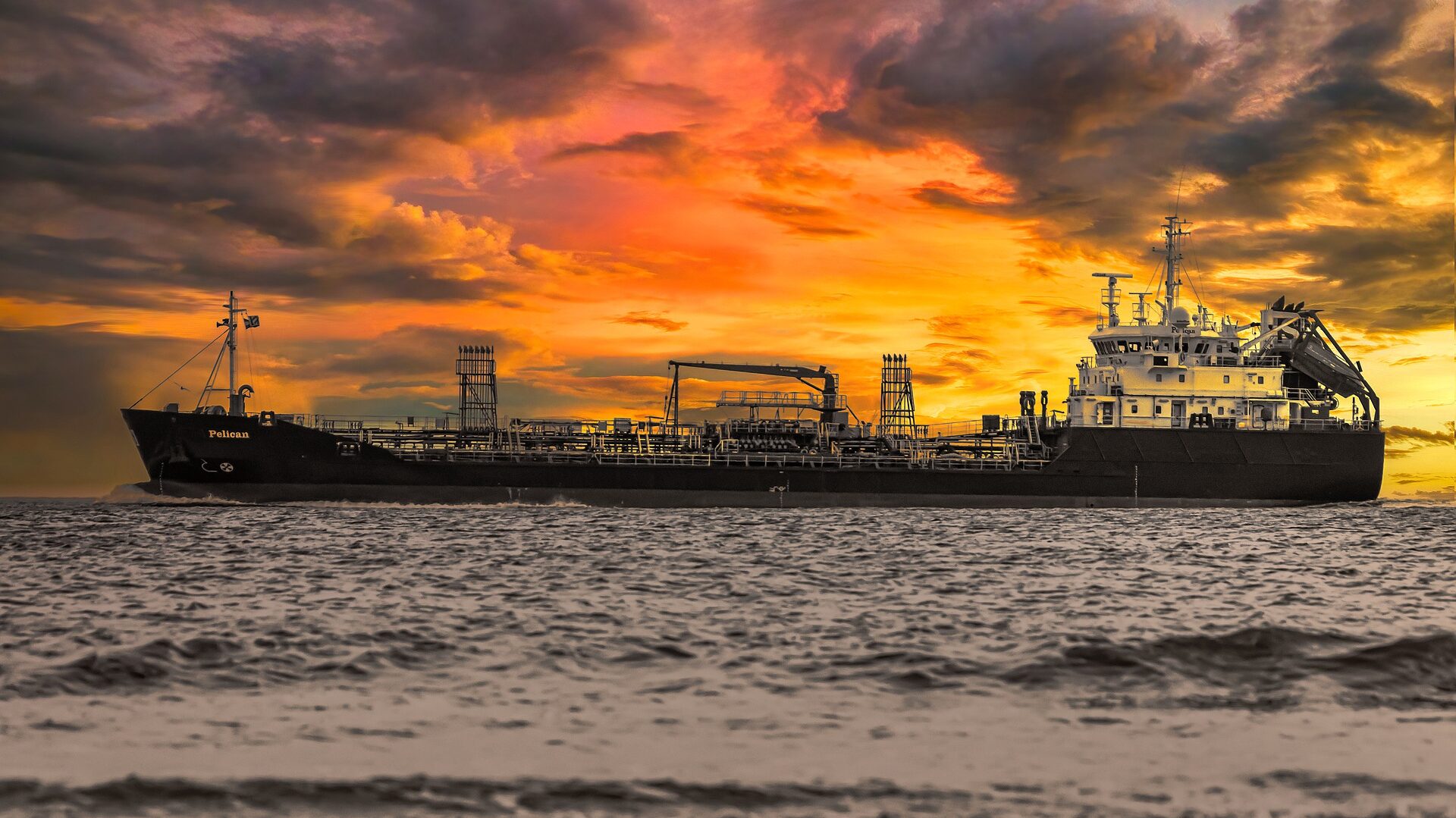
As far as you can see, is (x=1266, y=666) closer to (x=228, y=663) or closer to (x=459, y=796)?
(x=459, y=796)

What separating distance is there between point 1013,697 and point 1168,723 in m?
1.83

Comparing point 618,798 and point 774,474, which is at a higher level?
point 774,474

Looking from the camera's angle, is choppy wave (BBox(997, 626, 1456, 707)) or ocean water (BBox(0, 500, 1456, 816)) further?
choppy wave (BBox(997, 626, 1456, 707))

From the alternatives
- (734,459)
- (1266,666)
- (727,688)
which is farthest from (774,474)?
(727,688)

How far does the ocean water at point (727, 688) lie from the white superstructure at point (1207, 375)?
120 ft

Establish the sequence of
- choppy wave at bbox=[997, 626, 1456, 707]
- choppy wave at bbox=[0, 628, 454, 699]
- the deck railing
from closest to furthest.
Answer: choppy wave at bbox=[997, 626, 1456, 707] < choppy wave at bbox=[0, 628, 454, 699] < the deck railing

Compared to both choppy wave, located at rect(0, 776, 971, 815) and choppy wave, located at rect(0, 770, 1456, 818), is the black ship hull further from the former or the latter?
choppy wave, located at rect(0, 770, 1456, 818)

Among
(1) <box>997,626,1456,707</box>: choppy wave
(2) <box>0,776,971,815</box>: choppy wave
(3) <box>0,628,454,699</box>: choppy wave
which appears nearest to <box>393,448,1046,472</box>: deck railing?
(3) <box>0,628,454,699</box>: choppy wave

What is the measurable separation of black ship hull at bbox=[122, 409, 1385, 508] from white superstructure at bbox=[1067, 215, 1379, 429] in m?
2.71

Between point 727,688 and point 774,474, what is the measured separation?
45818 mm

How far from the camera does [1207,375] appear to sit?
65.4 meters

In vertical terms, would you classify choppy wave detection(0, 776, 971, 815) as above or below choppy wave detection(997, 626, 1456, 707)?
below

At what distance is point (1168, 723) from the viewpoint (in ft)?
38.1

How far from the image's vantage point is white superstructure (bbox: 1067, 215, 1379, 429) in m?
64.6
